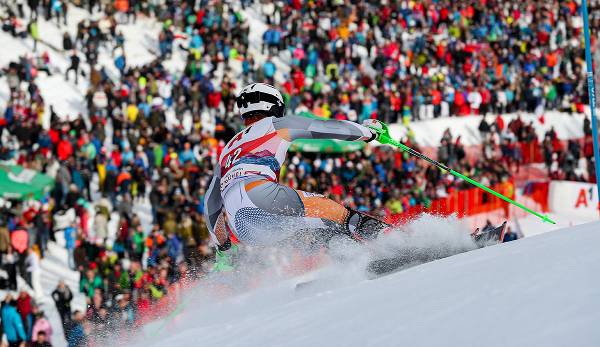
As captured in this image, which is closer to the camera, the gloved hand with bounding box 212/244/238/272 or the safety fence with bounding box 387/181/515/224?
the gloved hand with bounding box 212/244/238/272

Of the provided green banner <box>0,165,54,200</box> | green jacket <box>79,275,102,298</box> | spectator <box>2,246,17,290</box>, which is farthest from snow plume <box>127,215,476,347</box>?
green banner <box>0,165,54,200</box>

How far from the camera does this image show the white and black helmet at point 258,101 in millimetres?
7020

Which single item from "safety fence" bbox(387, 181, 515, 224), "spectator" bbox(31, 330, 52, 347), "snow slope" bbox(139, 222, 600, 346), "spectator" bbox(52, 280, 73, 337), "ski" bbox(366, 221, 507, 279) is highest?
"snow slope" bbox(139, 222, 600, 346)

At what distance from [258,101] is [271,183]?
62 centimetres

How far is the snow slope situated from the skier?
1.59 meters

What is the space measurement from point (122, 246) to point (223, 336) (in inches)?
403

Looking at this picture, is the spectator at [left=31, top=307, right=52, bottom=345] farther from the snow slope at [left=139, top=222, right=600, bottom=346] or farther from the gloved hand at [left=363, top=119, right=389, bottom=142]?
the snow slope at [left=139, top=222, right=600, bottom=346]

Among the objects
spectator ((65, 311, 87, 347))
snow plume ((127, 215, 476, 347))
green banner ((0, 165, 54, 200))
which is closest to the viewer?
snow plume ((127, 215, 476, 347))

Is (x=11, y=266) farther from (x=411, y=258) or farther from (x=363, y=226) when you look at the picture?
(x=411, y=258)

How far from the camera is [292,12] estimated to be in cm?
2652

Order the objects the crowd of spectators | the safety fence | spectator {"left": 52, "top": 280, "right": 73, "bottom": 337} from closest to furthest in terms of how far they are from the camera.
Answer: spectator {"left": 52, "top": 280, "right": 73, "bottom": 337} → the crowd of spectators → the safety fence

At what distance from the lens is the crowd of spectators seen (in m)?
14.3

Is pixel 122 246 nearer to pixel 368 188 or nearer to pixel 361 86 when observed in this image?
pixel 368 188

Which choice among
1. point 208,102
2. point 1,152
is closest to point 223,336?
point 1,152
